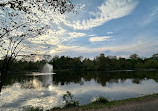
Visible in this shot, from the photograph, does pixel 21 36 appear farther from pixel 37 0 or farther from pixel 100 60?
pixel 100 60

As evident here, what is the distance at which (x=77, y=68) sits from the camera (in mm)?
113375

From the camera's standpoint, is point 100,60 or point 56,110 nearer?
point 56,110

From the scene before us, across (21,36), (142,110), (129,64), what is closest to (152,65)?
(129,64)

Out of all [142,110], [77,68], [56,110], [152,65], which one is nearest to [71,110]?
[56,110]

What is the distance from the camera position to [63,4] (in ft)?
16.3

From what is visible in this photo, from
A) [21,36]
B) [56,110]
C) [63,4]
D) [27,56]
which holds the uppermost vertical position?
[63,4]

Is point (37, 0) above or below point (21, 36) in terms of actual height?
above

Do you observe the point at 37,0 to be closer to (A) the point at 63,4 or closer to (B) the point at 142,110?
(A) the point at 63,4

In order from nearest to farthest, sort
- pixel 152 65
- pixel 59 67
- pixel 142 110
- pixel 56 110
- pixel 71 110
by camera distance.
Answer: pixel 142 110 < pixel 71 110 < pixel 56 110 < pixel 152 65 < pixel 59 67

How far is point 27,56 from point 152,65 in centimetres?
12759

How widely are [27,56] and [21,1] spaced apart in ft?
8.00

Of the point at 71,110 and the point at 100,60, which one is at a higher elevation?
the point at 100,60

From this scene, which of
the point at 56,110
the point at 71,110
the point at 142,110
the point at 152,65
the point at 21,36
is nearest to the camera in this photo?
the point at 21,36

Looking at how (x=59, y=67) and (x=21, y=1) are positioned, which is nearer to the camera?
(x=21, y=1)
